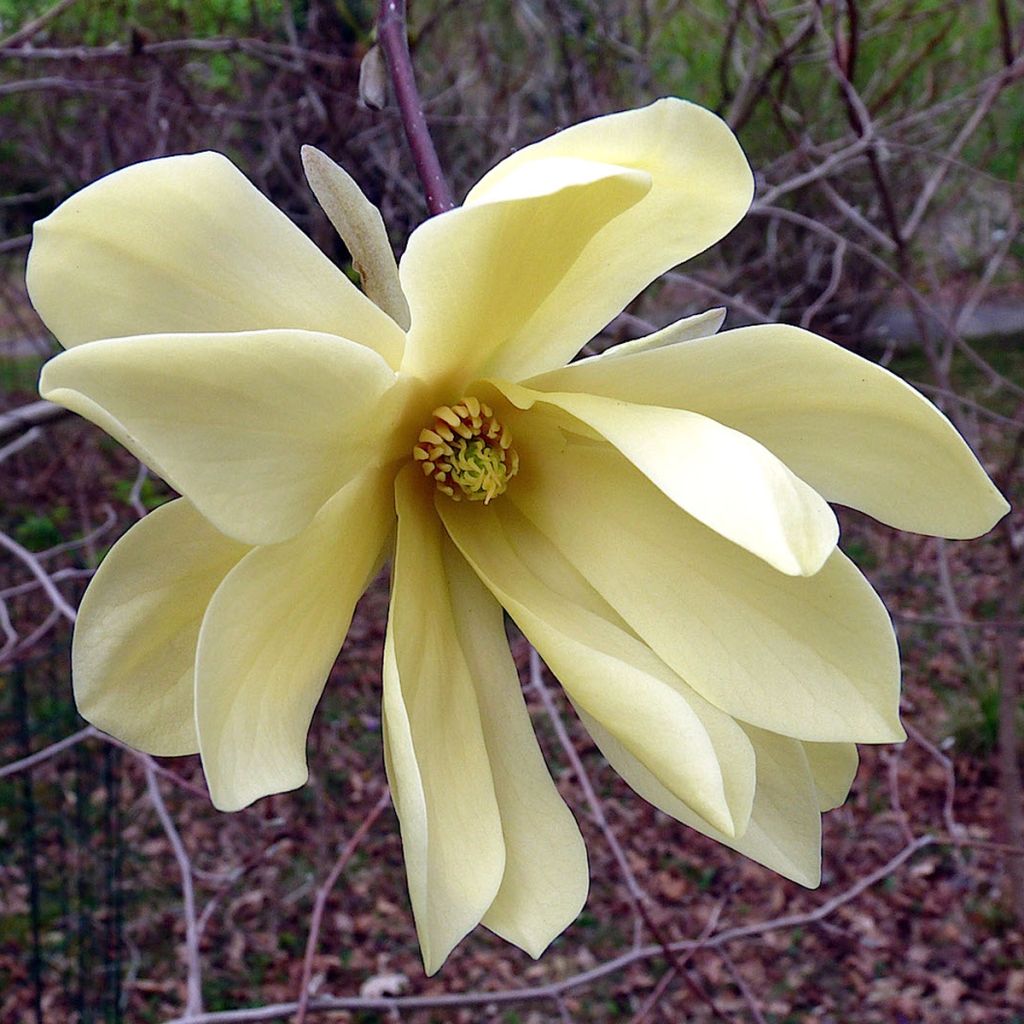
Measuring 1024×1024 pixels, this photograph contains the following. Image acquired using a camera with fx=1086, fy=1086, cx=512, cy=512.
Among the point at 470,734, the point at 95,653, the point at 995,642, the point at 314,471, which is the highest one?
the point at 314,471

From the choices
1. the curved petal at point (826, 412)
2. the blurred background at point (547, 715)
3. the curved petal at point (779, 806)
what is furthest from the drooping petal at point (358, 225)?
the blurred background at point (547, 715)

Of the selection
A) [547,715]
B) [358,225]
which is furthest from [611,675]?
[547,715]

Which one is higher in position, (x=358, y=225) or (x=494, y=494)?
(x=358, y=225)

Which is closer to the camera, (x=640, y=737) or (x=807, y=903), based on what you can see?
(x=640, y=737)

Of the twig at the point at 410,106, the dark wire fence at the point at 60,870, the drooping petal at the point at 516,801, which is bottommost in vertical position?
the dark wire fence at the point at 60,870

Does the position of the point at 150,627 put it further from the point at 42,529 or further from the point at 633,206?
the point at 42,529

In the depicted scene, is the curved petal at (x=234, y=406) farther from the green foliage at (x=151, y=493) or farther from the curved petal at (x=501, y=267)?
the green foliage at (x=151, y=493)

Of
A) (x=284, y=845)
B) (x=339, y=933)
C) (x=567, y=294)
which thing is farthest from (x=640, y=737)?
(x=284, y=845)

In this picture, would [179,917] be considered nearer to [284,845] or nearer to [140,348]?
[284,845]
